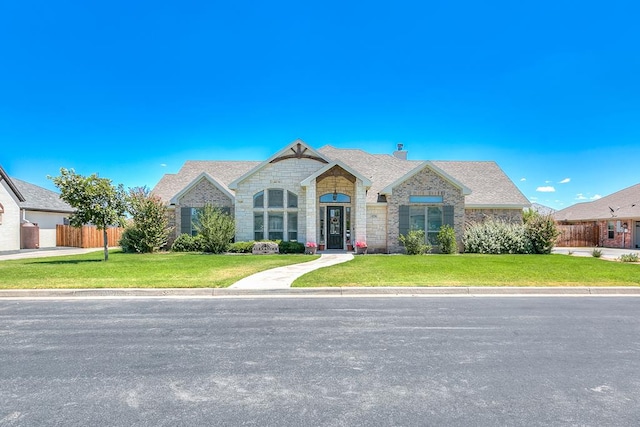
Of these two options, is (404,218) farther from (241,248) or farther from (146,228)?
(146,228)

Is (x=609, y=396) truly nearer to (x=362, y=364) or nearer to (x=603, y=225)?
(x=362, y=364)

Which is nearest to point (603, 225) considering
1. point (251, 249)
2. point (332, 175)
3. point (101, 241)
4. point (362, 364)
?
point (332, 175)

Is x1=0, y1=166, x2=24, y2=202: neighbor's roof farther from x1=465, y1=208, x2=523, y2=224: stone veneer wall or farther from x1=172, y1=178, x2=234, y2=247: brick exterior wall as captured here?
x1=465, y1=208, x2=523, y2=224: stone veneer wall

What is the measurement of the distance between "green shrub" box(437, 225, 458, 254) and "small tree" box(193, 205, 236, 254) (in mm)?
11556

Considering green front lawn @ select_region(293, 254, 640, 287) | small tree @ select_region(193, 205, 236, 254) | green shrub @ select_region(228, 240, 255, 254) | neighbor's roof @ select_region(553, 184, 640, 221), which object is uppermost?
neighbor's roof @ select_region(553, 184, 640, 221)

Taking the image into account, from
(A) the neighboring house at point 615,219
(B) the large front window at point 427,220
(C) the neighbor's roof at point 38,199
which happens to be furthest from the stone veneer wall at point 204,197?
(A) the neighboring house at point 615,219

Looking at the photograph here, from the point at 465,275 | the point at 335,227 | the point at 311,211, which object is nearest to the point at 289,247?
the point at 311,211

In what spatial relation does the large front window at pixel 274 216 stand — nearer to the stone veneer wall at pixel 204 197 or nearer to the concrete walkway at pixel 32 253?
the stone veneer wall at pixel 204 197

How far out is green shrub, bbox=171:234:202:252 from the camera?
2128cm

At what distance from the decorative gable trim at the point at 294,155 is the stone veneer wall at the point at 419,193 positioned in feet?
14.8

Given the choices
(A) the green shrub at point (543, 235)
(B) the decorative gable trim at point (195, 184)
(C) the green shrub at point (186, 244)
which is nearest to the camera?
(A) the green shrub at point (543, 235)

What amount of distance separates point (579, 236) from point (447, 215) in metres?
17.7

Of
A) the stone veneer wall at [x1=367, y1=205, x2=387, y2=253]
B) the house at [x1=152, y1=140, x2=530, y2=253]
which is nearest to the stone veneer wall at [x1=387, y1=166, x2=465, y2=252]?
the house at [x1=152, y1=140, x2=530, y2=253]

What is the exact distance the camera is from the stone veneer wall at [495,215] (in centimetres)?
2314
